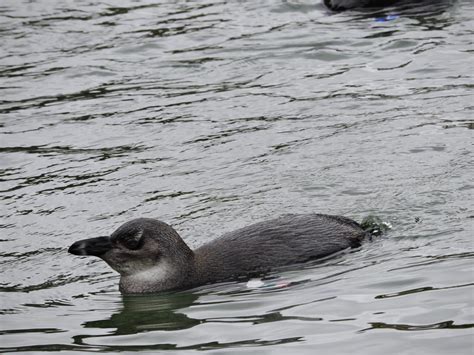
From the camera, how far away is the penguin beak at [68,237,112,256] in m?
9.71

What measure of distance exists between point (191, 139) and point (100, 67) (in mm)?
3527

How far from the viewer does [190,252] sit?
997 centimetres

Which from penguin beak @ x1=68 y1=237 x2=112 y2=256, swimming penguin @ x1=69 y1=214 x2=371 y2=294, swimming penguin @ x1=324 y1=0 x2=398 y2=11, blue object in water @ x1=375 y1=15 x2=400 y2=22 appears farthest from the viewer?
swimming penguin @ x1=324 y1=0 x2=398 y2=11

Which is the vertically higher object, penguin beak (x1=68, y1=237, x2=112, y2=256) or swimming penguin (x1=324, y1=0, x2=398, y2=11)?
swimming penguin (x1=324, y1=0, x2=398, y2=11)

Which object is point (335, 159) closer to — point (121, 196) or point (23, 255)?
point (121, 196)

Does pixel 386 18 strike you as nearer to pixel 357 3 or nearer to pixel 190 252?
pixel 357 3

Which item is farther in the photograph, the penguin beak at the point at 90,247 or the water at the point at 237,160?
the penguin beak at the point at 90,247

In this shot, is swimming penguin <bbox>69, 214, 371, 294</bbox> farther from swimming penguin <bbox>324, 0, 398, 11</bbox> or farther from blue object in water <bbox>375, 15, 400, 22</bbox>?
swimming penguin <bbox>324, 0, 398, 11</bbox>

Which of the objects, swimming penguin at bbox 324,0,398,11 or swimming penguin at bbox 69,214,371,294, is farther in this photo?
swimming penguin at bbox 324,0,398,11

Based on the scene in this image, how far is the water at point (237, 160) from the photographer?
8906mm

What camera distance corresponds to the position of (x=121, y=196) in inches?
483

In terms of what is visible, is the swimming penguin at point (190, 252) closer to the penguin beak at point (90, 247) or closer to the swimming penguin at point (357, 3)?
the penguin beak at point (90, 247)

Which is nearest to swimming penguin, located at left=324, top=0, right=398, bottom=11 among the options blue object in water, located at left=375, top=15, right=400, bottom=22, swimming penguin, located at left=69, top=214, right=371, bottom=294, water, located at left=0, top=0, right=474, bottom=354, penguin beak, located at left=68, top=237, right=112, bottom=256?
water, located at left=0, top=0, right=474, bottom=354

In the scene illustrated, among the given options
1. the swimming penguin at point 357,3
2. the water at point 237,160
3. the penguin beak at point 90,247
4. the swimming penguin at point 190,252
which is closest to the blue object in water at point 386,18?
the water at point 237,160
